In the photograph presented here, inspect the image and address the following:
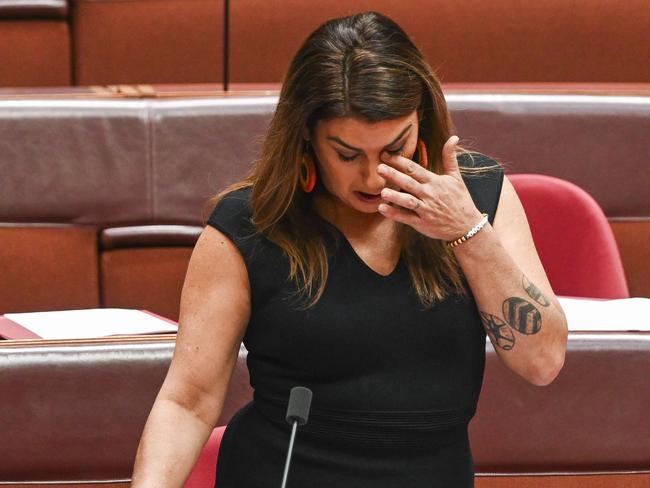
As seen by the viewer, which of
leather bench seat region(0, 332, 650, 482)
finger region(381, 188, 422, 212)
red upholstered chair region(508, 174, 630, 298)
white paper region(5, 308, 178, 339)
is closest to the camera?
finger region(381, 188, 422, 212)

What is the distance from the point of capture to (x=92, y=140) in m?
0.87

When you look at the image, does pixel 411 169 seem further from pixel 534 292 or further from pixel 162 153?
pixel 162 153

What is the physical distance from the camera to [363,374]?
0.48m

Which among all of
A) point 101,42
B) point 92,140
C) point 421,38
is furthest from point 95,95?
point 421,38

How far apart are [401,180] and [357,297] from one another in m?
0.07

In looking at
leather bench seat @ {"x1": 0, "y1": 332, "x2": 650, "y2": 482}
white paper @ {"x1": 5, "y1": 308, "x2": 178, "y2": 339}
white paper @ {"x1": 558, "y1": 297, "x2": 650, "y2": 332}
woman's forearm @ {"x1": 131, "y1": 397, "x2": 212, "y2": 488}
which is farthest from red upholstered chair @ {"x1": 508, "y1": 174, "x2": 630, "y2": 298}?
woman's forearm @ {"x1": 131, "y1": 397, "x2": 212, "y2": 488}

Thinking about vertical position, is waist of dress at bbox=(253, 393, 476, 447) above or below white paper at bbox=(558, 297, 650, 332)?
above

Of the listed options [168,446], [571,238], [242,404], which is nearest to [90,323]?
[242,404]

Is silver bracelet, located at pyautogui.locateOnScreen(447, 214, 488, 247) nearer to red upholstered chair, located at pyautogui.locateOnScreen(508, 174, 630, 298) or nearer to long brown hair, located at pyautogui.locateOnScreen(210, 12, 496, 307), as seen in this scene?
long brown hair, located at pyautogui.locateOnScreen(210, 12, 496, 307)

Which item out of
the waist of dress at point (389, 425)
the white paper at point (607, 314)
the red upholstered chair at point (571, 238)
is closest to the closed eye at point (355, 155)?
the waist of dress at point (389, 425)

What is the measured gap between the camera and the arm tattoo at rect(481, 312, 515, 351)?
0.47 m

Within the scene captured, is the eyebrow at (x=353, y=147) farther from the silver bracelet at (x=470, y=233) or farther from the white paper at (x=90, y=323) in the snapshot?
the white paper at (x=90, y=323)

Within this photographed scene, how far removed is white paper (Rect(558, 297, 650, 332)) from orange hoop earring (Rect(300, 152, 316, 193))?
0.74 feet

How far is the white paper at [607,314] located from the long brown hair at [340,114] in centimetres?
19
